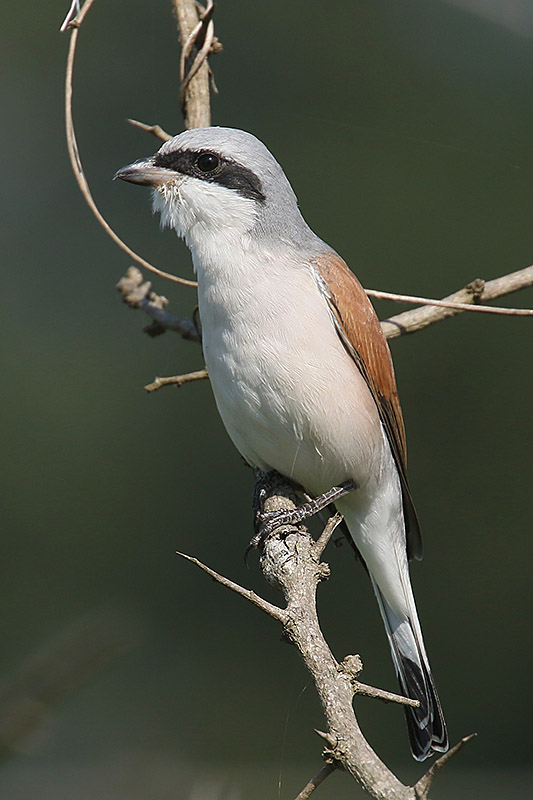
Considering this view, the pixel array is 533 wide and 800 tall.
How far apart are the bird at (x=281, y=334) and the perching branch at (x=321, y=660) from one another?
27 cm

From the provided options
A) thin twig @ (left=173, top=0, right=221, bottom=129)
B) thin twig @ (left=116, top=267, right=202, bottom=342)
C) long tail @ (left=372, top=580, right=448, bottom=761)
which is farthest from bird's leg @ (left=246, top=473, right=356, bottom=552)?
thin twig @ (left=173, top=0, right=221, bottom=129)

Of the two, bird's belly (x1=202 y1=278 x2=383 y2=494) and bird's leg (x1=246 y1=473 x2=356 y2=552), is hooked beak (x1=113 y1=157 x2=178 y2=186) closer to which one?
bird's belly (x1=202 y1=278 x2=383 y2=494)

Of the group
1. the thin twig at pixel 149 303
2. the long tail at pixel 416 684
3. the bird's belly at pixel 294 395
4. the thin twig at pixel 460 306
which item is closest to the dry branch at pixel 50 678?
the bird's belly at pixel 294 395

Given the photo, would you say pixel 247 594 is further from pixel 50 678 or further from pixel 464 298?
pixel 464 298

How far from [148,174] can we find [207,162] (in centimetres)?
15

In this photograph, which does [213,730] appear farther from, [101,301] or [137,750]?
[101,301]

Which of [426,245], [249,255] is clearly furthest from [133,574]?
[249,255]

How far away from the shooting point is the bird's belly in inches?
78.1

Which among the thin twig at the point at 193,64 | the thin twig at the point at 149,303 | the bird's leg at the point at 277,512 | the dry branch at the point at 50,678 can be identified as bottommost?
the dry branch at the point at 50,678

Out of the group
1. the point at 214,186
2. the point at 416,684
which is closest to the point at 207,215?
the point at 214,186

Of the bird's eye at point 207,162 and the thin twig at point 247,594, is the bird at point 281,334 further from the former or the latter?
the thin twig at point 247,594

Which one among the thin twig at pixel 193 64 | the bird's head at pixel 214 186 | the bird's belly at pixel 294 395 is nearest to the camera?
the bird's belly at pixel 294 395

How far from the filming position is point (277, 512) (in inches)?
81.0

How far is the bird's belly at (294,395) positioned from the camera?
78.1 inches
